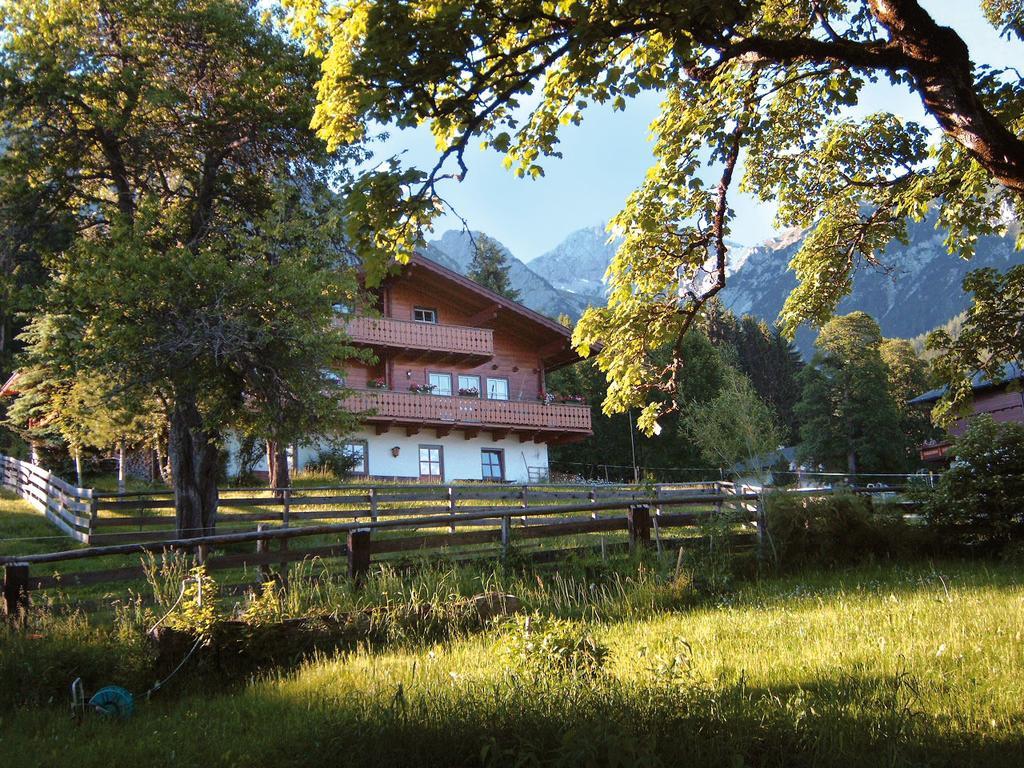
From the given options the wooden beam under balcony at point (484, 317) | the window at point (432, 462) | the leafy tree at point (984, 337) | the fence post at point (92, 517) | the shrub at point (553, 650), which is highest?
the wooden beam under balcony at point (484, 317)

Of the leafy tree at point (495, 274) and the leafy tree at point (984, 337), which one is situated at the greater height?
the leafy tree at point (495, 274)

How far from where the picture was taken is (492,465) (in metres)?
36.7

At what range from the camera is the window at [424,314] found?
35844 millimetres

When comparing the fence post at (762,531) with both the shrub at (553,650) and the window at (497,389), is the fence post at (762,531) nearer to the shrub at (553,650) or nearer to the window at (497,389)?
the shrub at (553,650)

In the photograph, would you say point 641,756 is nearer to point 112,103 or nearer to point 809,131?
point 809,131

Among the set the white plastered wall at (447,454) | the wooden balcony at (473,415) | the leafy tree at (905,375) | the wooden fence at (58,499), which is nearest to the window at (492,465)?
the white plastered wall at (447,454)

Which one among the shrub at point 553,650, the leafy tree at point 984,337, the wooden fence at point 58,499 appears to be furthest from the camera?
the wooden fence at point 58,499

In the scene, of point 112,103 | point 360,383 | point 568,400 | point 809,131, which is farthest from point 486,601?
point 568,400

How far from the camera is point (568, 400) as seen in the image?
4003 centimetres

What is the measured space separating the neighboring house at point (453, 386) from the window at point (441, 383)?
0.06 metres

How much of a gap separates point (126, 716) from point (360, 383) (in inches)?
1117

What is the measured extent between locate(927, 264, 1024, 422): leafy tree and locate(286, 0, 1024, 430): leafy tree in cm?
82

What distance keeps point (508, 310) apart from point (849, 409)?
30297 mm

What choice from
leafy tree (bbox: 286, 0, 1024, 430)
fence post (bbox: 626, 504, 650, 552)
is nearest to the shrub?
leafy tree (bbox: 286, 0, 1024, 430)
